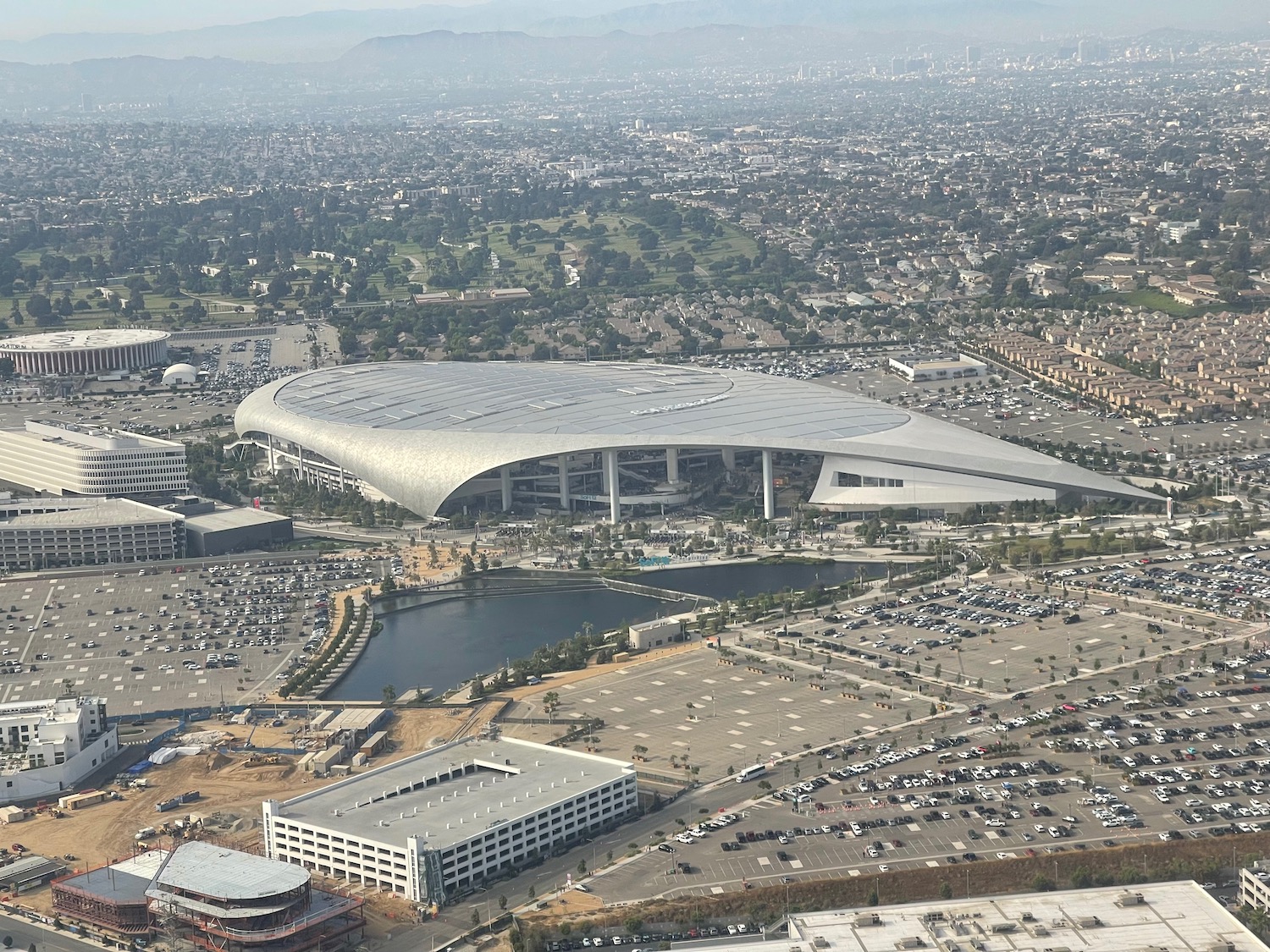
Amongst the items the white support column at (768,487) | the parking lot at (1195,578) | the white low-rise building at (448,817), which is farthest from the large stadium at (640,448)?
the white low-rise building at (448,817)

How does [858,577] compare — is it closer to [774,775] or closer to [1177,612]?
[1177,612]

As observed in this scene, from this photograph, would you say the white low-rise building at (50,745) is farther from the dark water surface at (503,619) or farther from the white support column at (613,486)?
the white support column at (613,486)

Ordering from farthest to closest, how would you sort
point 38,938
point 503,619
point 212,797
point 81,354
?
point 81,354, point 503,619, point 212,797, point 38,938

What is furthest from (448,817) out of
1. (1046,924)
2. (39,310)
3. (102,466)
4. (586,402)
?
(39,310)

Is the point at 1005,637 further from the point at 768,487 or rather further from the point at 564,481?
the point at 564,481

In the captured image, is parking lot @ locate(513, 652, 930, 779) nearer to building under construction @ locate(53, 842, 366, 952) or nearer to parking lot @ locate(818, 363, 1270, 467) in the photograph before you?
building under construction @ locate(53, 842, 366, 952)

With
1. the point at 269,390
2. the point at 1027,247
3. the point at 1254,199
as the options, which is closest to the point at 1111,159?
the point at 1254,199
